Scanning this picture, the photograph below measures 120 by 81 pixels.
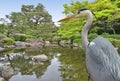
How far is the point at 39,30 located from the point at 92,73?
28268 millimetres

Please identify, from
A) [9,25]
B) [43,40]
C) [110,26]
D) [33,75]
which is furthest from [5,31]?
[33,75]

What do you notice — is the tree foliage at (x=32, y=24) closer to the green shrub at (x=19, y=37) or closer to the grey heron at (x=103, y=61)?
the green shrub at (x=19, y=37)

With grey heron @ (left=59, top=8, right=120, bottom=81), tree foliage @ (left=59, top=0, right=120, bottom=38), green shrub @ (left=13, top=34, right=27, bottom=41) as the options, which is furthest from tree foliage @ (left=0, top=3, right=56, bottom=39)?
grey heron @ (left=59, top=8, right=120, bottom=81)

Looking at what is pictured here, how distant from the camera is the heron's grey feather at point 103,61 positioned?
3.51m

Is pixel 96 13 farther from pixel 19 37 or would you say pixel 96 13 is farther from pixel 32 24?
pixel 32 24

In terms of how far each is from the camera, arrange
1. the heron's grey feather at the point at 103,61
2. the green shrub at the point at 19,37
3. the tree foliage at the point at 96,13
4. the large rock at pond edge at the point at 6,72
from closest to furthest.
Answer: the heron's grey feather at the point at 103,61
the large rock at pond edge at the point at 6,72
the tree foliage at the point at 96,13
the green shrub at the point at 19,37

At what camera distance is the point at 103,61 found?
360 cm

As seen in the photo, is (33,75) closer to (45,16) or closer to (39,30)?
(39,30)

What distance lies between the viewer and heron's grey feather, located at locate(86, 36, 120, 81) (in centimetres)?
351

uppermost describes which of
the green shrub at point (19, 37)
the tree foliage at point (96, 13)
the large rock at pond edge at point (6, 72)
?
the tree foliage at point (96, 13)

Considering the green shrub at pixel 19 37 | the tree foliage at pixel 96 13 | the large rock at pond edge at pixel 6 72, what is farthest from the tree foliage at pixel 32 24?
the large rock at pond edge at pixel 6 72

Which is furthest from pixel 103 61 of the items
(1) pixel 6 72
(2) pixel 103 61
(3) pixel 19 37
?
(3) pixel 19 37

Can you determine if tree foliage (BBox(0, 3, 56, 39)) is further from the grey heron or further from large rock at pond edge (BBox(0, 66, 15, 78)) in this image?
the grey heron

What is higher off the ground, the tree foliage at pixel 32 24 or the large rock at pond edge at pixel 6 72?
the tree foliage at pixel 32 24
